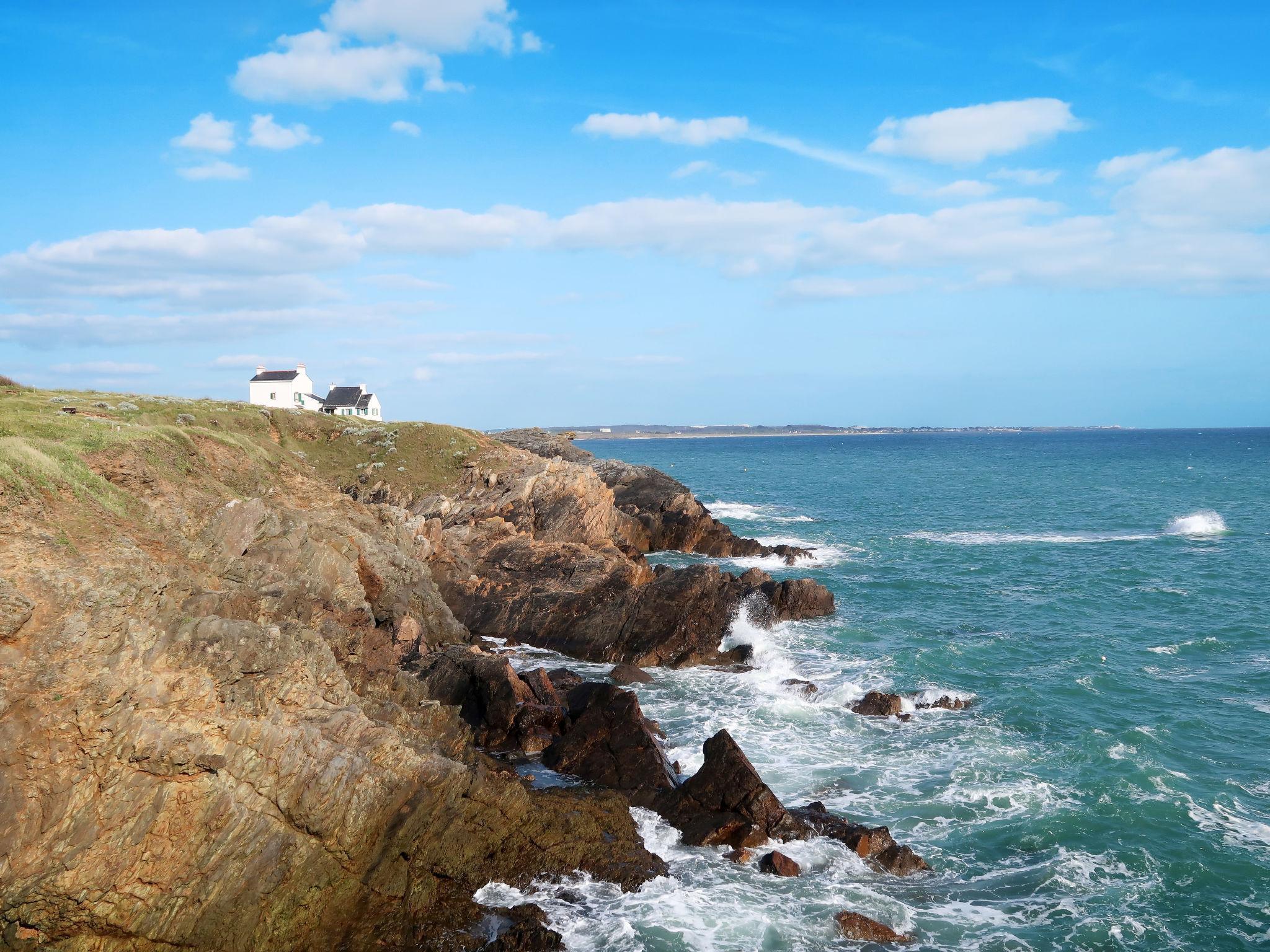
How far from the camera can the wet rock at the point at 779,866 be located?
1781 cm

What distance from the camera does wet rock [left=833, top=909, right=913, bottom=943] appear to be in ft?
52.1

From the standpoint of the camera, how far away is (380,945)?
50.1ft

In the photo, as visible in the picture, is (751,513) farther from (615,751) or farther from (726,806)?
(726,806)

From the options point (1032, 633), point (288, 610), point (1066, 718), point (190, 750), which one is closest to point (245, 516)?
point (288, 610)

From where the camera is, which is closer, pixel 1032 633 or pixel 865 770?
pixel 865 770

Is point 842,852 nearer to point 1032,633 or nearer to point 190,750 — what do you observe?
point 190,750

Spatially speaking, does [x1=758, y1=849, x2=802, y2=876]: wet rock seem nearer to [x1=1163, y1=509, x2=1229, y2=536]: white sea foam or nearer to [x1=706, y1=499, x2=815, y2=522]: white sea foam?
[x1=1163, y1=509, x2=1229, y2=536]: white sea foam

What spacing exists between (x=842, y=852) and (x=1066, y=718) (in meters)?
12.2

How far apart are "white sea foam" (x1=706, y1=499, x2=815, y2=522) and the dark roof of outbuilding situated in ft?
134

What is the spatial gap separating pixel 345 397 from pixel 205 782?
231 feet

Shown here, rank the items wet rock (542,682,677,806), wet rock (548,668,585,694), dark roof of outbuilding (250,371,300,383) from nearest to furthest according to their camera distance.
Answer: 1. wet rock (542,682,677,806)
2. wet rock (548,668,585,694)
3. dark roof of outbuilding (250,371,300,383)

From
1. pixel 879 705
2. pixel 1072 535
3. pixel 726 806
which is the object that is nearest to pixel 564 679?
pixel 726 806

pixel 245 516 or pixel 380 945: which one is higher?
pixel 245 516

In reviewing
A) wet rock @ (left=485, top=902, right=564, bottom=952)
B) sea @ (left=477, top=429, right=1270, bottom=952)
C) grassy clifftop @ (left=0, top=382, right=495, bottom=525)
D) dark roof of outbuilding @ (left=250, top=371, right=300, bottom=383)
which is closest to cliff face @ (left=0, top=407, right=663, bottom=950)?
grassy clifftop @ (left=0, top=382, right=495, bottom=525)
